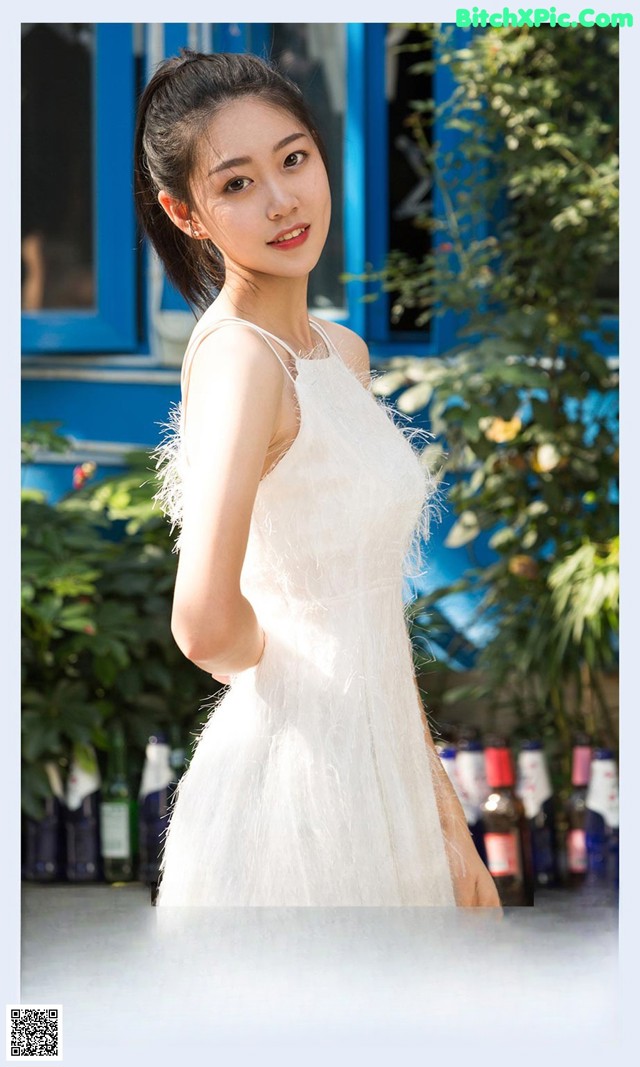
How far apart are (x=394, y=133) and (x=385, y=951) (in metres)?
2.86

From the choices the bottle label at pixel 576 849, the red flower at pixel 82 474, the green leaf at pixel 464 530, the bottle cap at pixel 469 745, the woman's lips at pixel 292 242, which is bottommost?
the bottle label at pixel 576 849

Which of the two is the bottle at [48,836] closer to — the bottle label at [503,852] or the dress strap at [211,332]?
the bottle label at [503,852]

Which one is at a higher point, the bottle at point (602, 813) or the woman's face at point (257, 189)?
the woman's face at point (257, 189)

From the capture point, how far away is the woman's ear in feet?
3.12

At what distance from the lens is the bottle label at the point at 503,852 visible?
89.0 inches

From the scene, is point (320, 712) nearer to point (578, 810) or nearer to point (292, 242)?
point (292, 242)

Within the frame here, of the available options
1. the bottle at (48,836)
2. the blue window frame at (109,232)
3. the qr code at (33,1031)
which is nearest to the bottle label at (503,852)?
the bottle at (48,836)

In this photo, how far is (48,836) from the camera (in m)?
2.56

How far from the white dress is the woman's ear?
75 mm

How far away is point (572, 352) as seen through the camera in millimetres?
3111

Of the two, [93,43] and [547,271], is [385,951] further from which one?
[93,43]

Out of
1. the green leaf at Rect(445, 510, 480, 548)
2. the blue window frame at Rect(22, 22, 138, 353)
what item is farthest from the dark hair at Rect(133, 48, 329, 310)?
the blue window frame at Rect(22, 22, 138, 353)

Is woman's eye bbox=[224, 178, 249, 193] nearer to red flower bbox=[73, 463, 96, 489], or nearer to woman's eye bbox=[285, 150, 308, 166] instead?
woman's eye bbox=[285, 150, 308, 166]

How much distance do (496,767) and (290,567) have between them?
1.78 m
